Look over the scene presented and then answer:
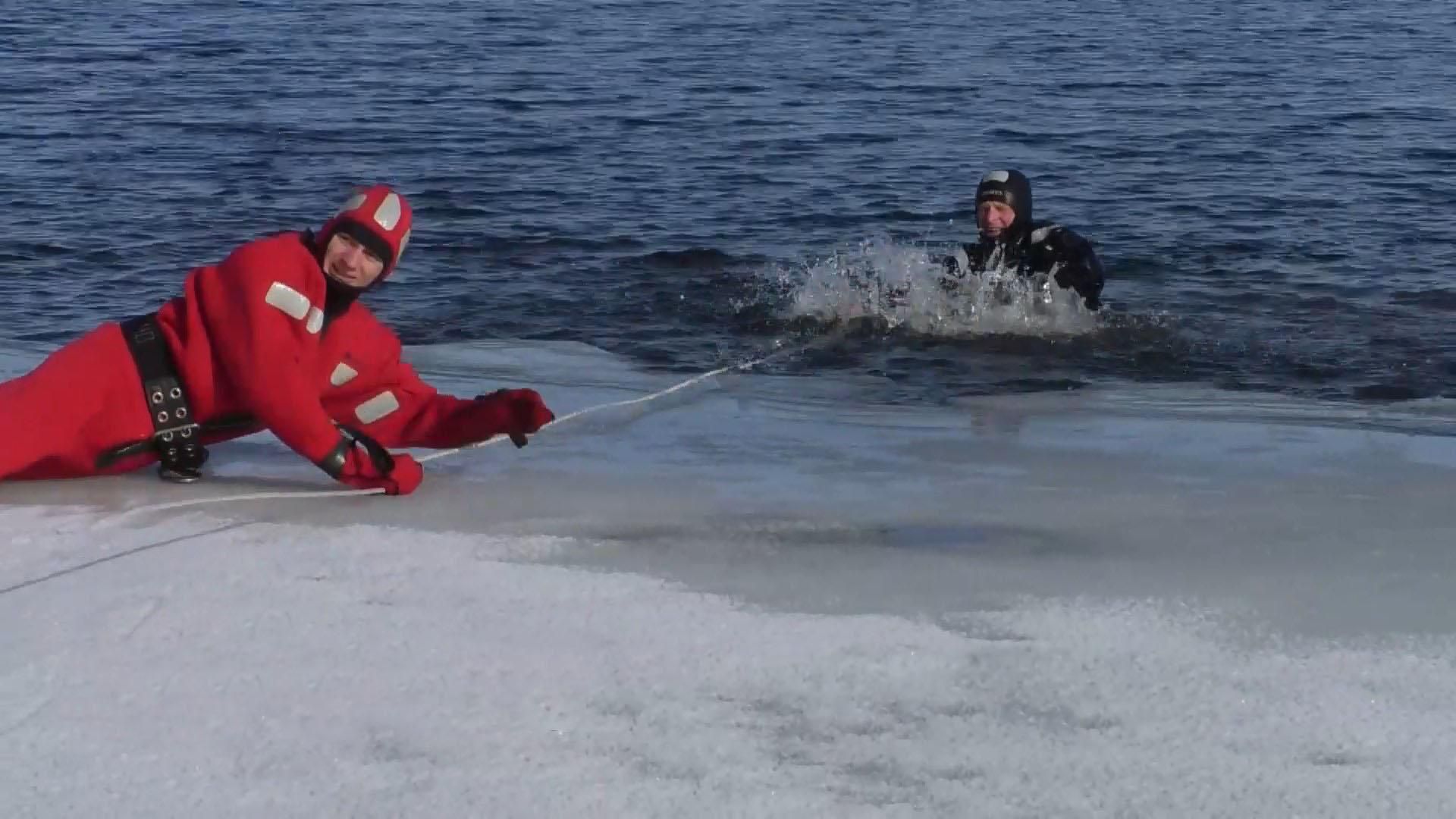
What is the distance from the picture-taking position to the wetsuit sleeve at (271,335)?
460 centimetres

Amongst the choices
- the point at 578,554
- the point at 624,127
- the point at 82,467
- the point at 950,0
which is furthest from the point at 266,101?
the point at 578,554

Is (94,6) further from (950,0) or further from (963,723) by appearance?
(963,723)

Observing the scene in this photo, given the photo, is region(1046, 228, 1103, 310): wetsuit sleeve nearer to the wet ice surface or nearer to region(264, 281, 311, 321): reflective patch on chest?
the wet ice surface

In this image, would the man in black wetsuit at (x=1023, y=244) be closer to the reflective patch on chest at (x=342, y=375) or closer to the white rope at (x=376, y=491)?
the white rope at (x=376, y=491)

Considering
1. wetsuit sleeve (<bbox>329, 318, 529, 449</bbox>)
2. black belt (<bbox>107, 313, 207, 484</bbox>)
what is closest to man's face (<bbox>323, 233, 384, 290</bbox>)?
wetsuit sleeve (<bbox>329, 318, 529, 449</bbox>)

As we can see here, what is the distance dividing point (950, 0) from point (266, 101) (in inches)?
367

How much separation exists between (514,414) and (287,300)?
2.53 feet

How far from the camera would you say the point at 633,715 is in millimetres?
3443

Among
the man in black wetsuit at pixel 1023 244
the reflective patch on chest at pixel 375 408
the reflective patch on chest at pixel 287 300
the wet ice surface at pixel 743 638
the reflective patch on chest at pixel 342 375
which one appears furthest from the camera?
the man in black wetsuit at pixel 1023 244

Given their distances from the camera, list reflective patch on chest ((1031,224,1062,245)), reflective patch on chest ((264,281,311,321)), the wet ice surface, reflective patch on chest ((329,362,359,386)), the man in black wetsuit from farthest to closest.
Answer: reflective patch on chest ((1031,224,1062,245)), the man in black wetsuit, reflective patch on chest ((329,362,359,386)), reflective patch on chest ((264,281,311,321)), the wet ice surface

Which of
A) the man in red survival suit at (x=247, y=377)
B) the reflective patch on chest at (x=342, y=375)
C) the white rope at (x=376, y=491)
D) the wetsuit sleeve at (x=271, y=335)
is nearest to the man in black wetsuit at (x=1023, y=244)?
the white rope at (x=376, y=491)

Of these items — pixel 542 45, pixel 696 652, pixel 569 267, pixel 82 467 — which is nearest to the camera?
pixel 696 652

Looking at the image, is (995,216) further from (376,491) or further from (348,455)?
(348,455)

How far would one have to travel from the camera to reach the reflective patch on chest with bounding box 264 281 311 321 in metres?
4.60
